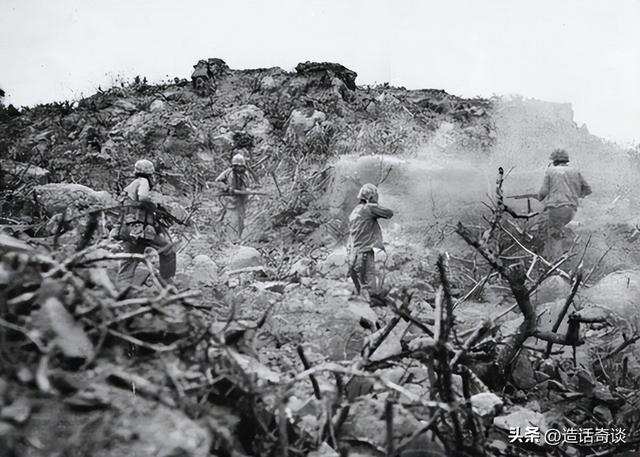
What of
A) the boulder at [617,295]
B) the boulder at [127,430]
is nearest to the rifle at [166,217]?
the boulder at [127,430]

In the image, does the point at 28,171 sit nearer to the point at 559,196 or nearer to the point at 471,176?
the point at 471,176

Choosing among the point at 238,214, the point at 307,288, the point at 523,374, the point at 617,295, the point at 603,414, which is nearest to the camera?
the point at 603,414

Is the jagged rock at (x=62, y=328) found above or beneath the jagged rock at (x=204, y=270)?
above

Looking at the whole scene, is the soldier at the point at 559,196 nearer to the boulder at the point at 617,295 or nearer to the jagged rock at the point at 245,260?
the boulder at the point at 617,295

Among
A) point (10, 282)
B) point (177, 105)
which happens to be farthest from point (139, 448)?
point (177, 105)

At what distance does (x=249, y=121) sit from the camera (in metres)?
13.2

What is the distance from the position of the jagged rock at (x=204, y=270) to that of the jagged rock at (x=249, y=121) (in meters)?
6.58

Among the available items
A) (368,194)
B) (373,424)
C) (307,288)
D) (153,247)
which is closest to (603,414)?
(373,424)

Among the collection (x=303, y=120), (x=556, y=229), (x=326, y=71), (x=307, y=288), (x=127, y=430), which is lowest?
(x=307, y=288)

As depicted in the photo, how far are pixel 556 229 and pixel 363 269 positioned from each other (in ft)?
8.86

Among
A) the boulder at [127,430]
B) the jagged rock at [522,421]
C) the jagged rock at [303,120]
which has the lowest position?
the jagged rock at [522,421]

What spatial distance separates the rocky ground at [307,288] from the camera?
133 centimetres

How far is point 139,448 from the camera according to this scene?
120 cm

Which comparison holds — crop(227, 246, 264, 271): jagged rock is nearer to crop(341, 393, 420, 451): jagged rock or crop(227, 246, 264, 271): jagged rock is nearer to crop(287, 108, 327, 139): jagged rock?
crop(341, 393, 420, 451): jagged rock
